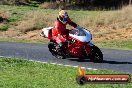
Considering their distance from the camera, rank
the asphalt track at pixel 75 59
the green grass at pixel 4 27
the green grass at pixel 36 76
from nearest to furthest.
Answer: the green grass at pixel 36 76
the asphalt track at pixel 75 59
the green grass at pixel 4 27

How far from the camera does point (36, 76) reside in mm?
10641

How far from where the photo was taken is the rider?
1496 centimetres

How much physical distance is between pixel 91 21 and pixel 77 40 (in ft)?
52.8

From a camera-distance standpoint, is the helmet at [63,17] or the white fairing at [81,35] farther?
the helmet at [63,17]

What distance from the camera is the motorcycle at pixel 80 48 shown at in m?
14.6

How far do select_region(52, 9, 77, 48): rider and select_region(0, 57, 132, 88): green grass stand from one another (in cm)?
217

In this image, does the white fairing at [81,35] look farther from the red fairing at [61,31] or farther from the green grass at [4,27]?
the green grass at [4,27]

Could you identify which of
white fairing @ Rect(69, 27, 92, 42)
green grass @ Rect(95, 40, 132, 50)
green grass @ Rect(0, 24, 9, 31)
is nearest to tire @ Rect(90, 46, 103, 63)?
white fairing @ Rect(69, 27, 92, 42)

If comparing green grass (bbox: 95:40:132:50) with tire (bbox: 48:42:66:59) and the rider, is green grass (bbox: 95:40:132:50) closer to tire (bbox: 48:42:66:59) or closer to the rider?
tire (bbox: 48:42:66:59)

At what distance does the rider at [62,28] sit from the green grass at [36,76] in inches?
85.3

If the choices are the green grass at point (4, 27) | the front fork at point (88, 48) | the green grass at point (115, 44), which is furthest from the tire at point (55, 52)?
the green grass at point (4, 27)

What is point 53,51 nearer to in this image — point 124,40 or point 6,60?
point 6,60

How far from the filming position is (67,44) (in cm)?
1538

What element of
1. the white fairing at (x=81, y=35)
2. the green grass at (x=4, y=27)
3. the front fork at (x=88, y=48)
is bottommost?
the green grass at (x=4, y=27)
